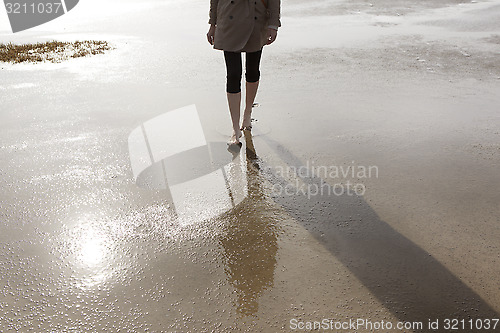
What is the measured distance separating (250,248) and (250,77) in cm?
202

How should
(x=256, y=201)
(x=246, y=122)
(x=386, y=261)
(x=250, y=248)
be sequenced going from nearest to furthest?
1. (x=386, y=261)
2. (x=250, y=248)
3. (x=256, y=201)
4. (x=246, y=122)

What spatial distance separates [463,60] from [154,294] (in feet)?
19.7

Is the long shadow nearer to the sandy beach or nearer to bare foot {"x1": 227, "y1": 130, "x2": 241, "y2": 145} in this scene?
the sandy beach

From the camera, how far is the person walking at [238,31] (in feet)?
11.5

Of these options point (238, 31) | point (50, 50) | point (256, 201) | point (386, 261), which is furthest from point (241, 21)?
point (50, 50)

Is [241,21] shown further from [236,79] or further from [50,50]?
[50,50]

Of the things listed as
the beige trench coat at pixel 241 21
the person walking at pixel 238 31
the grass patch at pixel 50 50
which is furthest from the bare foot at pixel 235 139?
A: the grass patch at pixel 50 50

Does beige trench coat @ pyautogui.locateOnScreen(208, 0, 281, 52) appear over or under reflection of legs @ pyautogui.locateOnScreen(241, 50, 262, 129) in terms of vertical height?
over

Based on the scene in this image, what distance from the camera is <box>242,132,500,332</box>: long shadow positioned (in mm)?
1993

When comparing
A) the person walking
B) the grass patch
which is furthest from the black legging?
the grass patch

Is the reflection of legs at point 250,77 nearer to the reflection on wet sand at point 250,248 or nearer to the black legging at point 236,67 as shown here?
the black legging at point 236,67

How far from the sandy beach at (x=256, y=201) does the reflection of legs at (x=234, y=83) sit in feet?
0.54

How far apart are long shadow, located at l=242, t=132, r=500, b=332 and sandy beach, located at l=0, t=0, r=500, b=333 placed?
1cm

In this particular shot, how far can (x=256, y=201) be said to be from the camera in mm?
2879
